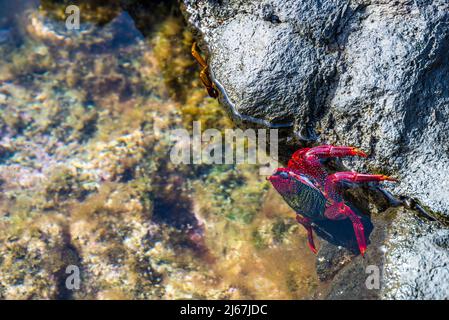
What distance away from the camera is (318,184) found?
363 cm

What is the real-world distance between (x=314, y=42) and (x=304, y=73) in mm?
249

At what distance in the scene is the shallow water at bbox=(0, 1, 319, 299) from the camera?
13.7 feet

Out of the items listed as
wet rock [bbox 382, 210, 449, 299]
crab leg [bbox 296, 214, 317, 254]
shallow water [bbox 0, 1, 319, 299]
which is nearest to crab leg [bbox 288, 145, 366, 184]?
crab leg [bbox 296, 214, 317, 254]

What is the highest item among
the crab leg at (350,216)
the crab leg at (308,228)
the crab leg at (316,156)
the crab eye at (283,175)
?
the crab leg at (316,156)

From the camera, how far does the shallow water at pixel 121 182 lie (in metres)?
4.17

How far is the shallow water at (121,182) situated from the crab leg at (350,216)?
0.58 m

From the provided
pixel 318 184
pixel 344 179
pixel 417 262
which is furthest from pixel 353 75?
pixel 417 262

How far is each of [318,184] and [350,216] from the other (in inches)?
14.8

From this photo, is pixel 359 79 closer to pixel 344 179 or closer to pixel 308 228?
pixel 344 179

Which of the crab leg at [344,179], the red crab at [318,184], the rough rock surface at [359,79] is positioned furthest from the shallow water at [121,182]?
the rough rock surface at [359,79]

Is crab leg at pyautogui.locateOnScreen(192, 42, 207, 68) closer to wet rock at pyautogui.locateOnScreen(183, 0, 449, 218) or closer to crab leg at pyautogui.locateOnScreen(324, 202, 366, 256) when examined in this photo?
wet rock at pyautogui.locateOnScreen(183, 0, 449, 218)

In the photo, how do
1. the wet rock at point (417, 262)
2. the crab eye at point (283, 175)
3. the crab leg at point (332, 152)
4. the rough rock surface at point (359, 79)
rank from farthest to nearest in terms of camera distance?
the crab eye at point (283, 175)
the crab leg at point (332, 152)
the rough rock surface at point (359, 79)
the wet rock at point (417, 262)

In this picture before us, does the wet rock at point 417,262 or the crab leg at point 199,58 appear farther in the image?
the crab leg at point 199,58

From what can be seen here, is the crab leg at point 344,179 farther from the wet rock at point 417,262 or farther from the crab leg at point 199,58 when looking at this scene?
the crab leg at point 199,58
